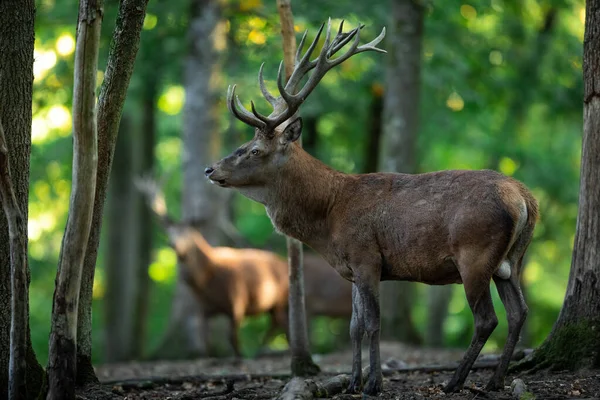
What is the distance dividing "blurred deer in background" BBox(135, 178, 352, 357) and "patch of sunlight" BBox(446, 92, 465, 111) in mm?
6383

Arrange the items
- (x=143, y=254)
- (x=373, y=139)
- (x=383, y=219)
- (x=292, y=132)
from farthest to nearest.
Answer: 1. (x=143, y=254)
2. (x=373, y=139)
3. (x=292, y=132)
4. (x=383, y=219)

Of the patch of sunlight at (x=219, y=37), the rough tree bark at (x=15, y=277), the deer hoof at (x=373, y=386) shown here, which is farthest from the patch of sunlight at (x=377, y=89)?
the rough tree bark at (x=15, y=277)

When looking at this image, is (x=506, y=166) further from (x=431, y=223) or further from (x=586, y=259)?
(x=431, y=223)

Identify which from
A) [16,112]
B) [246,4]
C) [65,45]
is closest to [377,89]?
[246,4]

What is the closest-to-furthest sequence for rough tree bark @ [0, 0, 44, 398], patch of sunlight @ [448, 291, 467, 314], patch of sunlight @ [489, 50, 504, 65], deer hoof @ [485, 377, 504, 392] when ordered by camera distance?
rough tree bark @ [0, 0, 44, 398], deer hoof @ [485, 377, 504, 392], patch of sunlight @ [489, 50, 504, 65], patch of sunlight @ [448, 291, 467, 314]

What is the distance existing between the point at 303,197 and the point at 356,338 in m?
1.49

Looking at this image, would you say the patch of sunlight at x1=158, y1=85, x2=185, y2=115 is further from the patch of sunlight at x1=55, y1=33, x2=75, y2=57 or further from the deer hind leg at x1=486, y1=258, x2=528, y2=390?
the deer hind leg at x1=486, y1=258, x2=528, y2=390

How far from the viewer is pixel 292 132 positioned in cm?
923

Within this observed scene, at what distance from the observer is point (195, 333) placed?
17297 mm

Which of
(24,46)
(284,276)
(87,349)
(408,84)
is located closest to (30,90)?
(24,46)

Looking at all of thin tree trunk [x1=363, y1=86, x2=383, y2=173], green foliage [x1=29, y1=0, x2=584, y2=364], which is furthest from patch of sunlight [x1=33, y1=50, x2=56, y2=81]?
thin tree trunk [x1=363, y1=86, x2=383, y2=173]

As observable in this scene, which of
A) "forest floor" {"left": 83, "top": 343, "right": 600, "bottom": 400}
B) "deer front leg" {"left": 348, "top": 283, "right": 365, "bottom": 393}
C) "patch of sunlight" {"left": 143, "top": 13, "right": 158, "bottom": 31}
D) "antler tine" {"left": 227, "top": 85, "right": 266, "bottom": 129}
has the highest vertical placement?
"patch of sunlight" {"left": 143, "top": 13, "right": 158, "bottom": 31}

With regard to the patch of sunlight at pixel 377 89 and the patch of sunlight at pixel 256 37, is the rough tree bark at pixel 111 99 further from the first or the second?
the patch of sunlight at pixel 377 89

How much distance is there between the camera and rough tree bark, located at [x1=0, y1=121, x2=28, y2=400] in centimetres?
689
